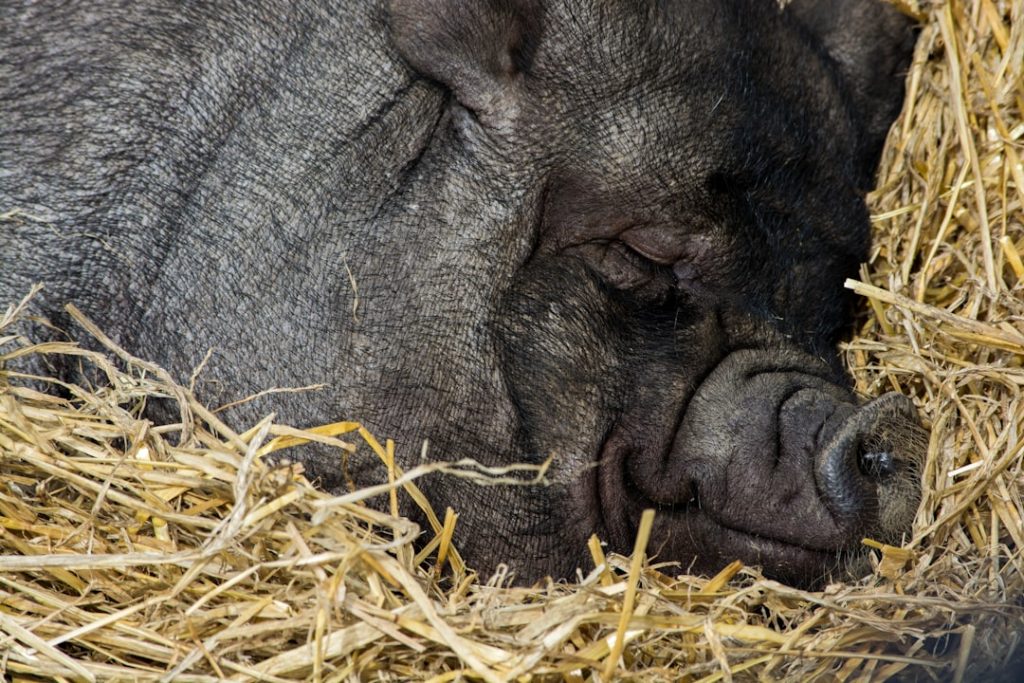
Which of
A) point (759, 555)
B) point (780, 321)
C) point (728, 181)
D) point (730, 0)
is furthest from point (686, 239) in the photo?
point (759, 555)

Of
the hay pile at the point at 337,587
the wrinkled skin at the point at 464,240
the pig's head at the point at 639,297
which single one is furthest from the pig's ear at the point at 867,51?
the hay pile at the point at 337,587

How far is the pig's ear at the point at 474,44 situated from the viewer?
2.02 m

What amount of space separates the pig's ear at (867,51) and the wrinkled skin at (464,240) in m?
0.54

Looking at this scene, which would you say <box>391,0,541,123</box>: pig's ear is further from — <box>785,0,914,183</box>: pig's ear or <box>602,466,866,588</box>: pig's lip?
<box>785,0,914,183</box>: pig's ear

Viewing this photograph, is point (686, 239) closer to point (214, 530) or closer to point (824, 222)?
point (824, 222)

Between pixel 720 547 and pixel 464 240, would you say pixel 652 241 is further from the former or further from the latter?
pixel 720 547

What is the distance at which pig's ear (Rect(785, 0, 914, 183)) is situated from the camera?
2668mm

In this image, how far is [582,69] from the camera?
206 centimetres

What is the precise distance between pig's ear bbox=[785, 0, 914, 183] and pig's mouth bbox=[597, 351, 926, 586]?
2.49ft

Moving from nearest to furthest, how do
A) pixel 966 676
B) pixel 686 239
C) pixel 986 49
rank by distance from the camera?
pixel 966 676, pixel 686 239, pixel 986 49

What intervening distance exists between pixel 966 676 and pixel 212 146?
1.49 meters

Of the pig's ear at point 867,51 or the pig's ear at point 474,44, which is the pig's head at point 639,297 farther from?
the pig's ear at point 867,51

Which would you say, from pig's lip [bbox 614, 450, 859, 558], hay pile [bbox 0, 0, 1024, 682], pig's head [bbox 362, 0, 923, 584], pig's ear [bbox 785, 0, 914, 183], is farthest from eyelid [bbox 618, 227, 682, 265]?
pig's ear [bbox 785, 0, 914, 183]

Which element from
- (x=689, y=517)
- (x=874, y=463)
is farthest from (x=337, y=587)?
(x=874, y=463)
